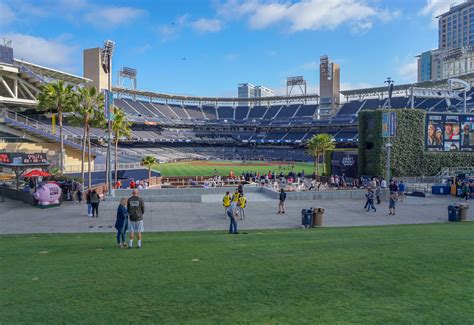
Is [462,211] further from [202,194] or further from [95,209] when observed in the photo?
[95,209]

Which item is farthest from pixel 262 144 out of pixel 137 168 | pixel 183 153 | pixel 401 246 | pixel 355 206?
pixel 401 246

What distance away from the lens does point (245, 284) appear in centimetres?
652

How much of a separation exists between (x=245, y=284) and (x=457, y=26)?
203m

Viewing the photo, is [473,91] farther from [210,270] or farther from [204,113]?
[210,270]

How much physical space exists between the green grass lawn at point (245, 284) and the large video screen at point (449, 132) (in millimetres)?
29313

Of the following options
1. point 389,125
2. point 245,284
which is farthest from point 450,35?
point 245,284

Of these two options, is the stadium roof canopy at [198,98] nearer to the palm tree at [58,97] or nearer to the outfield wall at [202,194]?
the palm tree at [58,97]

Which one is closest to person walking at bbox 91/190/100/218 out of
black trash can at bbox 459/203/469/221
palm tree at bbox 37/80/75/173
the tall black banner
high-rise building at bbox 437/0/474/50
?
palm tree at bbox 37/80/75/173

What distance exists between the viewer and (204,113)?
11925 centimetres

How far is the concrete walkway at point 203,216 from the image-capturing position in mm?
16812

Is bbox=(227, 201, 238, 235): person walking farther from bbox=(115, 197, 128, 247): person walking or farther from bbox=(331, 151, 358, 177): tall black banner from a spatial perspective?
bbox=(331, 151, 358, 177): tall black banner

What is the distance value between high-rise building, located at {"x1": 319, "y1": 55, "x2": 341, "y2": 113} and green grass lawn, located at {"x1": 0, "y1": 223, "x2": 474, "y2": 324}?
10062 cm

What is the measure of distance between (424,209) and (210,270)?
63.3 feet

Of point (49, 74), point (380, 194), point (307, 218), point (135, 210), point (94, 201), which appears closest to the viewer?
point (135, 210)
